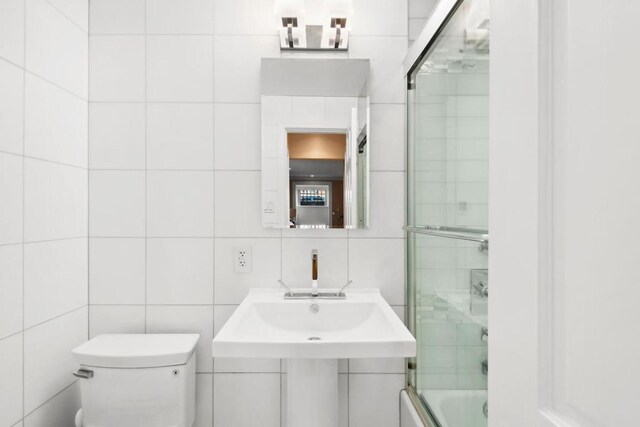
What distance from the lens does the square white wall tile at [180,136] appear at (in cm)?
164

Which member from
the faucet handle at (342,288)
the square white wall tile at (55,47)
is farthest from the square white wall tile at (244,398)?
the square white wall tile at (55,47)

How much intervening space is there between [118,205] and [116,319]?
1.62ft

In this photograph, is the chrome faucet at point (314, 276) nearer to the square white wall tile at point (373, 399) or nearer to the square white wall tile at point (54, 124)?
the square white wall tile at point (373, 399)

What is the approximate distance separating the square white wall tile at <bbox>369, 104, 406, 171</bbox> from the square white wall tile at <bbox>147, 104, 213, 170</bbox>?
28.0 inches

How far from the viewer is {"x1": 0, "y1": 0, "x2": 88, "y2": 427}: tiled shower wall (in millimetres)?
1214

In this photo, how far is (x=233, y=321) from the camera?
1.26m

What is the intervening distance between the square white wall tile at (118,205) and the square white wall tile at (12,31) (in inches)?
20.7

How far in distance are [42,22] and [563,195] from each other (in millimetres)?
1719

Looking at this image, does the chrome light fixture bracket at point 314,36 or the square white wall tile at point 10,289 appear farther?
the chrome light fixture bracket at point 314,36

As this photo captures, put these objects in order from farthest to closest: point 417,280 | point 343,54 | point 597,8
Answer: point 343,54
point 417,280
point 597,8

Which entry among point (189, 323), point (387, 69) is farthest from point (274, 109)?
point (189, 323)

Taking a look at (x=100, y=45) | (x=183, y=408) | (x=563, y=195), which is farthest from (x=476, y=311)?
(x=100, y=45)

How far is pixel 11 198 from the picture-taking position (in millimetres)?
1222

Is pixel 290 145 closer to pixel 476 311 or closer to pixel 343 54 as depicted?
pixel 343 54
